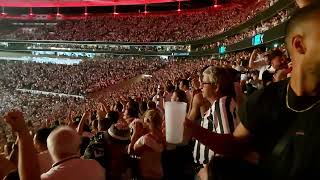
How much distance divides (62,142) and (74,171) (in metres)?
0.23

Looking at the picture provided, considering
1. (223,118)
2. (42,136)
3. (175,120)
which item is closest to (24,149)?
(175,120)

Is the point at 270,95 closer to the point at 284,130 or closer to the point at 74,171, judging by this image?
the point at 284,130

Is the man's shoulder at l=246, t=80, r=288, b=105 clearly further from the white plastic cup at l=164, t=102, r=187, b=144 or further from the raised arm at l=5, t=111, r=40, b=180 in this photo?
the raised arm at l=5, t=111, r=40, b=180

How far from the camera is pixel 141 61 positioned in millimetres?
46031

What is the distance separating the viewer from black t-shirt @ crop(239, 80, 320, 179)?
6.56 ft

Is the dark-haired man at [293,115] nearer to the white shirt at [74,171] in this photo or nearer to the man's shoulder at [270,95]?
the man's shoulder at [270,95]

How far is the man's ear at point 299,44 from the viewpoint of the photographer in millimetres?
1977

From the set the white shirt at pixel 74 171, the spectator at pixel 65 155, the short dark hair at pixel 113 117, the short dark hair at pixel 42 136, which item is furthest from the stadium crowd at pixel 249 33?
the spectator at pixel 65 155

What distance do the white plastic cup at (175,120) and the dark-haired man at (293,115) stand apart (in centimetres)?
37

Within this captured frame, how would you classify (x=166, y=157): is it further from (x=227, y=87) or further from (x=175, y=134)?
(x=175, y=134)

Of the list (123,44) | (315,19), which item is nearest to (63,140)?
(315,19)

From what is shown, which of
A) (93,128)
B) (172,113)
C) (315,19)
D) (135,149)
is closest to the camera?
(315,19)

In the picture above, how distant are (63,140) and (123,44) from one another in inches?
1812

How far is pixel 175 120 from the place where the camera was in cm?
257
